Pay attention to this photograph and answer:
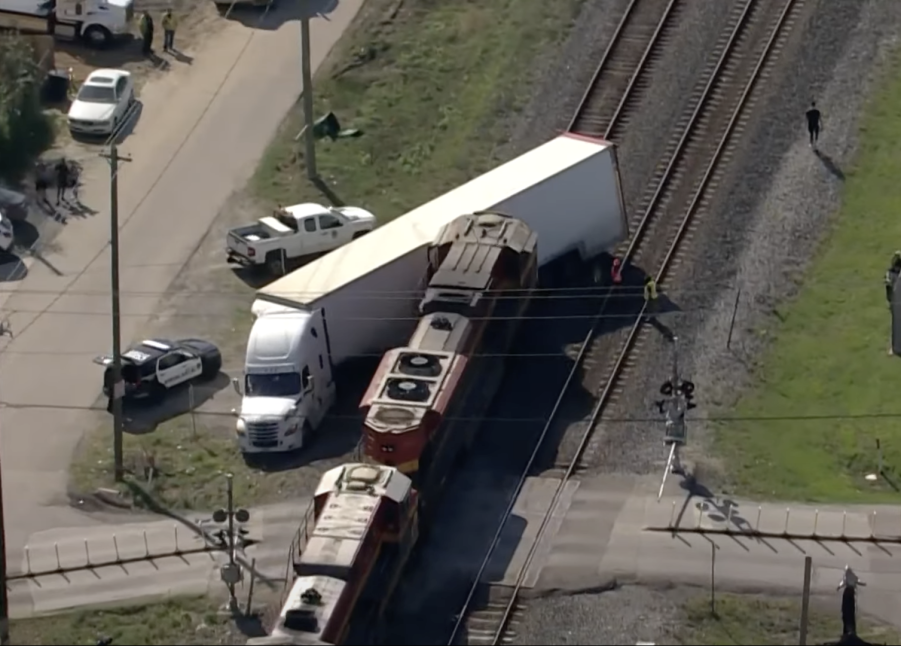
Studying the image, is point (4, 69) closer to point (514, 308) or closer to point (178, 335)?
point (178, 335)

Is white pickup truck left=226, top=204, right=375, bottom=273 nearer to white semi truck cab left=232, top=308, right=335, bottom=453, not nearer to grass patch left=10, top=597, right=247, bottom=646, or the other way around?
white semi truck cab left=232, top=308, right=335, bottom=453

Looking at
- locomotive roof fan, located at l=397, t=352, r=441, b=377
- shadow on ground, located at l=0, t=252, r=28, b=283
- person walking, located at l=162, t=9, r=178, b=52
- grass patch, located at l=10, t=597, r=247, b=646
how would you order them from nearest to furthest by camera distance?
grass patch, located at l=10, t=597, r=247, b=646, locomotive roof fan, located at l=397, t=352, r=441, b=377, shadow on ground, located at l=0, t=252, r=28, b=283, person walking, located at l=162, t=9, r=178, b=52

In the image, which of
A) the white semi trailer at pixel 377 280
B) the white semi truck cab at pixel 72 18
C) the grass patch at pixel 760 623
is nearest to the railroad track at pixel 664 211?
the white semi trailer at pixel 377 280

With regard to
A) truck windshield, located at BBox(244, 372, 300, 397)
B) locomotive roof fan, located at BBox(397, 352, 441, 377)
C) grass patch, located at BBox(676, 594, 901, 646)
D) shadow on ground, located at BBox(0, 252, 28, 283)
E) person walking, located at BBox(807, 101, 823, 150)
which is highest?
person walking, located at BBox(807, 101, 823, 150)

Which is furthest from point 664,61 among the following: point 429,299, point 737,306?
point 429,299

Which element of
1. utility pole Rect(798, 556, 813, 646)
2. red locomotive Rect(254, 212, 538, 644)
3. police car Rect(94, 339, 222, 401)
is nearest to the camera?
utility pole Rect(798, 556, 813, 646)

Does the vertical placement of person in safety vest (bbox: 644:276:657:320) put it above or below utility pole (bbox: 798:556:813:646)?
below

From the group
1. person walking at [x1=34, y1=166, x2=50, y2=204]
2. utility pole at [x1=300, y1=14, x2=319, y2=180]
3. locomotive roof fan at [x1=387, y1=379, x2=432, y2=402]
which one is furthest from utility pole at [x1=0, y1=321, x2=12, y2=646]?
utility pole at [x1=300, y1=14, x2=319, y2=180]

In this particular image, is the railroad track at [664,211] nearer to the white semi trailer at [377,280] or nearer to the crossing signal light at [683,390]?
the white semi trailer at [377,280]

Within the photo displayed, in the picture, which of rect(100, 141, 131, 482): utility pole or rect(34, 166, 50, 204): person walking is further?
rect(34, 166, 50, 204): person walking
